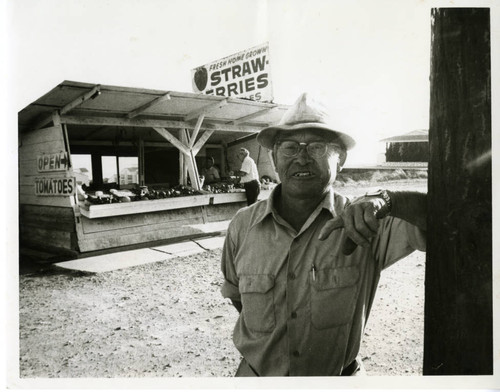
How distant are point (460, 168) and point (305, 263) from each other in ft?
1.81

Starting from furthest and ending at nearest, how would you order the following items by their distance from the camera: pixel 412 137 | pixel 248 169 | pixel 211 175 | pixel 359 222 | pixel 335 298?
pixel 211 175 < pixel 248 169 < pixel 412 137 < pixel 335 298 < pixel 359 222

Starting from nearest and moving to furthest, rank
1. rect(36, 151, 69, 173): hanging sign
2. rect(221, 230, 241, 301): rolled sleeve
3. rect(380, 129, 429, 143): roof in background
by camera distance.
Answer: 1. rect(221, 230, 241, 301): rolled sleeve
2. rect(380, 129, 429, 143): roof in background
3. rect(36, 151, 69, 173): hanging sign

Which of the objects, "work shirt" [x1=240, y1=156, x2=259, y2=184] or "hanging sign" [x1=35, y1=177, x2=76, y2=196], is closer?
"hanging sign" [x1=35, y1=177, x2=76, y2=196]

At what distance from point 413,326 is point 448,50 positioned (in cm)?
191

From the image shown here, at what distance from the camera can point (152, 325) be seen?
2.65m

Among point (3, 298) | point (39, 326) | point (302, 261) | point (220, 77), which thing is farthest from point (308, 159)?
point (220, 77)

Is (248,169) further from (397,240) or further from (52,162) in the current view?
(397,240)

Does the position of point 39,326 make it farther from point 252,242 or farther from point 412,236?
point 412,236

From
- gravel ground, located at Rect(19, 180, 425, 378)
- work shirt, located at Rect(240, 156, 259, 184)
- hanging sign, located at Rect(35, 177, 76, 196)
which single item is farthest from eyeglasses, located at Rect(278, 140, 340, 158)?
work shirt, located at Rect(240, 156, 259, 184)

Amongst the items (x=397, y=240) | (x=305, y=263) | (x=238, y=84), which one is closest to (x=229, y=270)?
(x=305, y=263)

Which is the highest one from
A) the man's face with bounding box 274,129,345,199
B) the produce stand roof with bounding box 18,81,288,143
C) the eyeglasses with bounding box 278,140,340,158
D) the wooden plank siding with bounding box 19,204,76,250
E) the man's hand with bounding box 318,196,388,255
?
the produce stand roof with bounding box 18,81,288,143

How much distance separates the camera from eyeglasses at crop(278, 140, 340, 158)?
1.43 meters

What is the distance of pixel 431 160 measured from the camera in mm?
1160

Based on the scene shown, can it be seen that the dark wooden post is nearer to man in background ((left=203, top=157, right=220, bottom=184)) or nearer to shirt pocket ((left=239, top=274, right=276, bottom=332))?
shirt pocket ((left=239, top=274, right=276, bottom=332))
